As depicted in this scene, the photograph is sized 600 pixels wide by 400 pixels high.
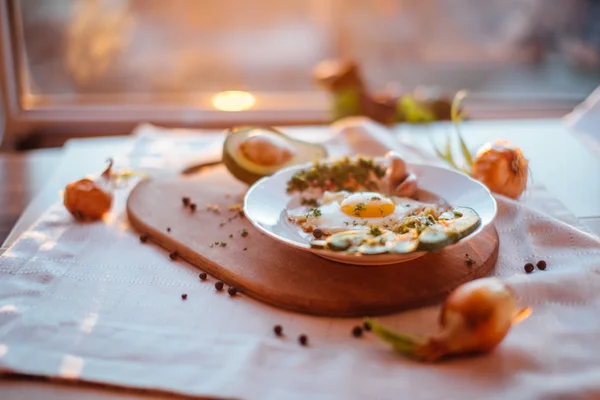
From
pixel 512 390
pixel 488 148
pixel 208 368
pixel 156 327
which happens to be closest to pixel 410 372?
pixel 512 390

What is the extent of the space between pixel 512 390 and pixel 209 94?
1.82 m

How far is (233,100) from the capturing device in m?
2.36

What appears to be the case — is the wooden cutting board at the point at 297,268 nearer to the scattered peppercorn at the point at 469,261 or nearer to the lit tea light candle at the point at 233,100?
the scattered peppercorn at the point at 469,261

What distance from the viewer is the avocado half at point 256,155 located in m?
1.33

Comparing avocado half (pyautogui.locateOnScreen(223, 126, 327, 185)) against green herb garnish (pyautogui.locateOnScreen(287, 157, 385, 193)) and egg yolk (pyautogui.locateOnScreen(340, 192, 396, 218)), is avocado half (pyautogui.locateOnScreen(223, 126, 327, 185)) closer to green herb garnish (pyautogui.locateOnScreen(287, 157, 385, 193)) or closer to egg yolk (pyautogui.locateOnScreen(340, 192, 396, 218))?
green herb garnish (pyautogui.locateOnScreen(287, 157, 385, 193))

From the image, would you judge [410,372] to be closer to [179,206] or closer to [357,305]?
[357,305]

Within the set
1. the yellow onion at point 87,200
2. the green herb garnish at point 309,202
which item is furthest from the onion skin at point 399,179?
the yellow onion at point 87,200

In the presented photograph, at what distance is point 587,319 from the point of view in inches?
34.4

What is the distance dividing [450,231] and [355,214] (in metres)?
0.19

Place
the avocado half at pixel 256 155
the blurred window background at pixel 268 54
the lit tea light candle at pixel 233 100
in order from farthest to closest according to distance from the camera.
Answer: the lit tea light candle at pixel 233 100
the blurred window background at pixel 268 54
the avocado half at pixel 256 155

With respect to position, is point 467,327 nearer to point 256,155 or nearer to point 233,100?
point 256,155

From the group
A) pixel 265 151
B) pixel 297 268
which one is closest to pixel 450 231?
pixel 297 268

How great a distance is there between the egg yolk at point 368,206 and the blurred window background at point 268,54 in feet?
3.71

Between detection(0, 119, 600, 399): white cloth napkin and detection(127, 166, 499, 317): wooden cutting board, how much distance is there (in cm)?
2
